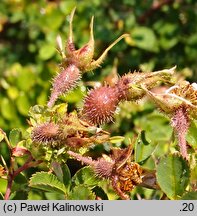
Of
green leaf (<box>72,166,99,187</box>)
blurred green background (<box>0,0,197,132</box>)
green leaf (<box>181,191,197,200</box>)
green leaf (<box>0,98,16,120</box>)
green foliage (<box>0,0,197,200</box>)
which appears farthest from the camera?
blurred green background (<box>0,0,197,132</box>)

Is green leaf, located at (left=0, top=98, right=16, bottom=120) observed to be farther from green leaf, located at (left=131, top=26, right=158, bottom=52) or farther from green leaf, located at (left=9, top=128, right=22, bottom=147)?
green leaf, located at (left=9, top=128, right=22, bottom=147)

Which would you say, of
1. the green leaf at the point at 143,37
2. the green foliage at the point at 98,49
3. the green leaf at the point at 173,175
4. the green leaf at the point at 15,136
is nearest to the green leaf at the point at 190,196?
the green leaf at the point at 173,175

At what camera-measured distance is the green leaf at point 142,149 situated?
1367mm

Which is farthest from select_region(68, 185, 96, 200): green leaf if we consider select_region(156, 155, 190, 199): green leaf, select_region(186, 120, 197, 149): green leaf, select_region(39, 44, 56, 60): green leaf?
select_region(39, 44, 56, 60): green leaf

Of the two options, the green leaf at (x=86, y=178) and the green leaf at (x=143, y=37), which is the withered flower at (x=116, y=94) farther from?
the green leaf at (x=143, y=37)

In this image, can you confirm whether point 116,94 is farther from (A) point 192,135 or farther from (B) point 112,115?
(A) point 192,135

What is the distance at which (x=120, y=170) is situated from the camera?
125cm

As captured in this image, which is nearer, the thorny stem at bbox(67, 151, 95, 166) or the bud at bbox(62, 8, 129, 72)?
the thorny stem at bbox(67, 151, 95, 166)

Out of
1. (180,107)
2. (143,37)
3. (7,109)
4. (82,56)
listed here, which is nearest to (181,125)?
(180,107)

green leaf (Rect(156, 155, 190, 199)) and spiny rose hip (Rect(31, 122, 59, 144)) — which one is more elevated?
spiny rose hip (Rect(31, 122, 59, 144))

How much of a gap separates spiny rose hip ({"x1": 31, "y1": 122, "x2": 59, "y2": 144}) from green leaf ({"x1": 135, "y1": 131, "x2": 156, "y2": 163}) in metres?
0.22

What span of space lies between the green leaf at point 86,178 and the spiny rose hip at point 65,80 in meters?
0.16

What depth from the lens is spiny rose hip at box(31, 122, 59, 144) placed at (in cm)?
120

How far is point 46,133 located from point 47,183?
14 cm
